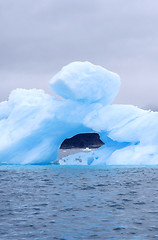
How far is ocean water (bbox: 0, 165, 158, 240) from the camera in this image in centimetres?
818

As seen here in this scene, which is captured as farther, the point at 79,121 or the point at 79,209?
the point at 79,121

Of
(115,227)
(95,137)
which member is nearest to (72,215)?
(115,227)

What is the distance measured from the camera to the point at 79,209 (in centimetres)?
1039

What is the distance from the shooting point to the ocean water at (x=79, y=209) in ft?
26.8

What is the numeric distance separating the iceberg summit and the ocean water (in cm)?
551

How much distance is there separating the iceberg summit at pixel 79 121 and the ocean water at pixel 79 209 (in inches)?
217

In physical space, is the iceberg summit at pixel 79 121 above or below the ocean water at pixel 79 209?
above

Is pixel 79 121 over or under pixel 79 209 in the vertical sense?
over

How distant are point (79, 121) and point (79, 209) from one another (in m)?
14.0

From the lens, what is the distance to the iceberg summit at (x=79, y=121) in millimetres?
22672

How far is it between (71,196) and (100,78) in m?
12.3

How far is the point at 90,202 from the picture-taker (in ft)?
37.7

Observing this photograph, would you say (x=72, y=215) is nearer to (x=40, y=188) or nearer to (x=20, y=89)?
(x=40, y=188)

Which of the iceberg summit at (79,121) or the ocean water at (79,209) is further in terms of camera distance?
the iceberg summit at (79,121)
